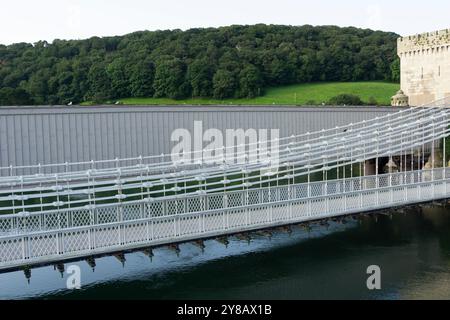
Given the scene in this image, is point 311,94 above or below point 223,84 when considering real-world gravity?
below

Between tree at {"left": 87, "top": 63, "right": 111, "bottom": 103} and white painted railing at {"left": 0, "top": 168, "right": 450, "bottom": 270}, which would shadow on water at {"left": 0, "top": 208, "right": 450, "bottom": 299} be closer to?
white painted railing at {"left": 0, "top": 168, "right": 450, "bottom": 270}

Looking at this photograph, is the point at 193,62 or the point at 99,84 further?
the point at 193,62

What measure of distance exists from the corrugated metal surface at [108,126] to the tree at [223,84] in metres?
26.6

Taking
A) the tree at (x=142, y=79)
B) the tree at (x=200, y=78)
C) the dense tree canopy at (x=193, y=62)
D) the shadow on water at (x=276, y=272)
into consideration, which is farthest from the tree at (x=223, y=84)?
the shadow on water at (x=276, y=272)

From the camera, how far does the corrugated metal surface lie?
22906mm

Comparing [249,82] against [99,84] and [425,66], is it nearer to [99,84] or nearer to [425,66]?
[99,84]

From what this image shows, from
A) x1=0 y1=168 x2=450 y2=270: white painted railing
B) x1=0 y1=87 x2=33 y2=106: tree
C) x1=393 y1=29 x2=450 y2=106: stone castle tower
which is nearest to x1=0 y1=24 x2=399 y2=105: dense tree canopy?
x1=0 y1=87 x2=33 y2=106: tree

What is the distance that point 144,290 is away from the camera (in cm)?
1422

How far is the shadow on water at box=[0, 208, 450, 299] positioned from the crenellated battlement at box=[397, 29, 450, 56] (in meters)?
18.8

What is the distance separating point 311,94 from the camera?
59.3 meters

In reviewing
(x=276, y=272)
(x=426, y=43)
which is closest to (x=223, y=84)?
(x=426, y=43)

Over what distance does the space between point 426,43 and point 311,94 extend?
76.0 ft
